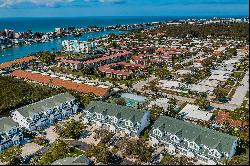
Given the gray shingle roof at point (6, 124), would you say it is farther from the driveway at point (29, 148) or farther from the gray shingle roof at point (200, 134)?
the gray shingle roof at point (200, 134)

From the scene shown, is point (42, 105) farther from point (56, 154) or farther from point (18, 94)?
point (56, 154)

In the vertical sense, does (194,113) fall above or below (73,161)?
below

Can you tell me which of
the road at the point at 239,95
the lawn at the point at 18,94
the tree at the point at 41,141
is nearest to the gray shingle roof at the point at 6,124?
the tree at the point at 41,141

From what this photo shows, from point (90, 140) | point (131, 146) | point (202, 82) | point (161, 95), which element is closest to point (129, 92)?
point (161, 95)

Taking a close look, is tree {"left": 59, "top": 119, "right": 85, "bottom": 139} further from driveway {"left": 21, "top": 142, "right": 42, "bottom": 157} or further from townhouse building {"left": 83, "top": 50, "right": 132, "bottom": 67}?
townhouse building {"left": 83, "top": 50, "right": 132, "bottom": 67}

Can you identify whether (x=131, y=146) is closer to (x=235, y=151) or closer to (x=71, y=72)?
(x=235, y=151)

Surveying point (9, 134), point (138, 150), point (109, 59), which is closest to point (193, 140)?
point (138, 150)

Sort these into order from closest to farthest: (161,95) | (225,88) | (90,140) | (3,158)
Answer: (3,158) < (90,140) < (161,95) < (225,88)
